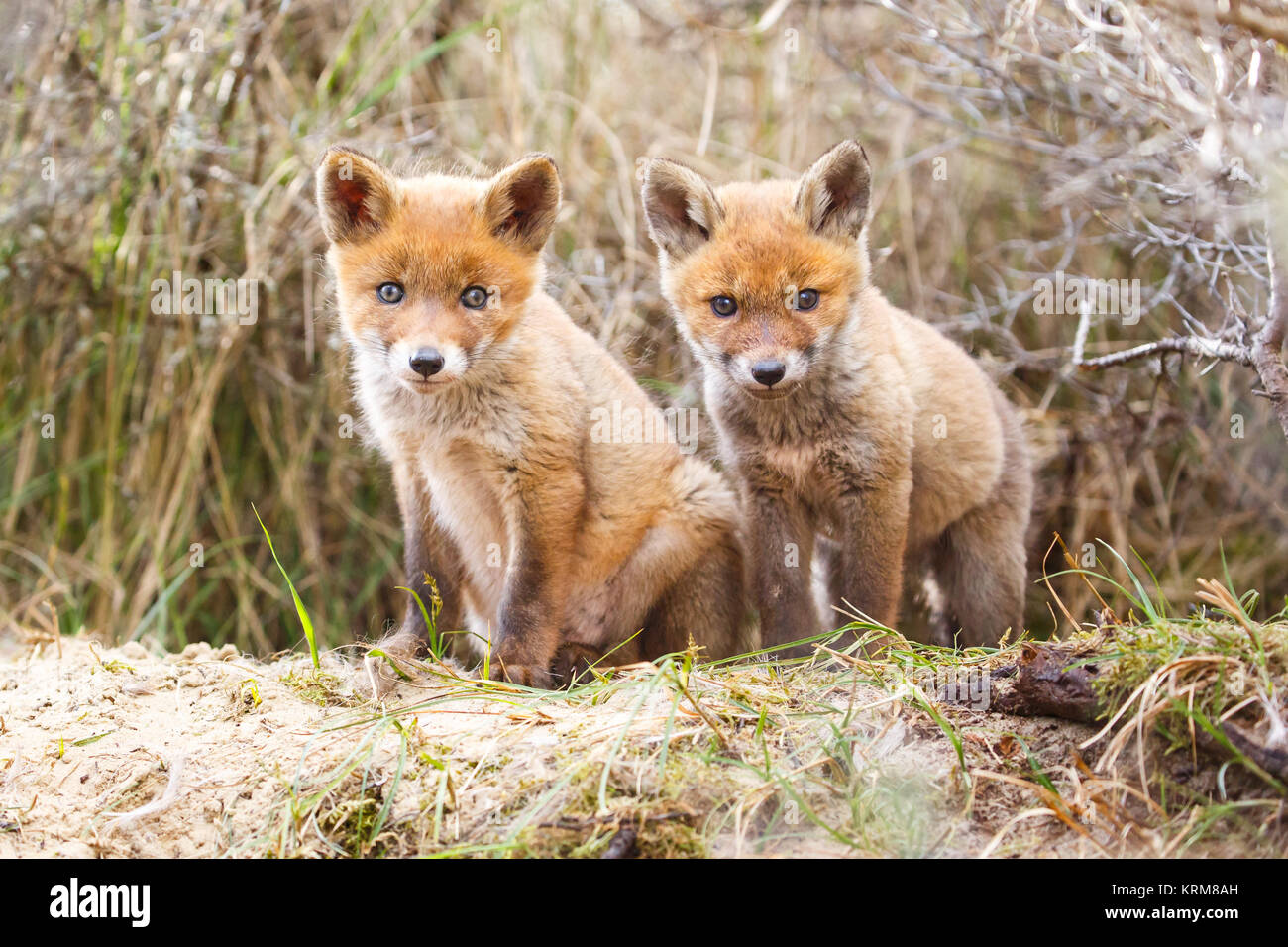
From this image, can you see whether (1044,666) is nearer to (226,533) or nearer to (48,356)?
(226,533)

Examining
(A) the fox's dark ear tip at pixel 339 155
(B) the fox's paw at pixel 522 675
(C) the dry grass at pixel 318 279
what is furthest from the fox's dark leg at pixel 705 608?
(A) the fox's dark ear tip at pixel 339 155

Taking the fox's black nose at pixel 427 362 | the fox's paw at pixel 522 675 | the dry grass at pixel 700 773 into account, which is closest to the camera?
the dry grass at pixel 700 773

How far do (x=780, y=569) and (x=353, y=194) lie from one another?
1.96 meters

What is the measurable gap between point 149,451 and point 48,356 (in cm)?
73

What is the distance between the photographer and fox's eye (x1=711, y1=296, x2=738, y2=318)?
378 centimetres

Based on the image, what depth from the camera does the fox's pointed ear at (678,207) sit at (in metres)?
3.89

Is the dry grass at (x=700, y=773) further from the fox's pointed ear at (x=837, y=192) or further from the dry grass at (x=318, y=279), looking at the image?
the dry grass at (x=318, y=279)

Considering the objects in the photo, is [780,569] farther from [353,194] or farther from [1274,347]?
[353,194]

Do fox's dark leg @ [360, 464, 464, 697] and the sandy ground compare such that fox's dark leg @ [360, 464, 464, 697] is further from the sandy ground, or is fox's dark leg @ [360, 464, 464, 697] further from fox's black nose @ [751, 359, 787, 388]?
fox's black nose @ [751, 359, 787, 388]

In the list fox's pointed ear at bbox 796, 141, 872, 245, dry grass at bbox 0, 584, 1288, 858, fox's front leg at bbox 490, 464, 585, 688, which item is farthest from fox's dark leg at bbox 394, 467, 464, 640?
fox's pointed ear at bbox 796, 141, 872, 245

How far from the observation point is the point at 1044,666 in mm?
2854

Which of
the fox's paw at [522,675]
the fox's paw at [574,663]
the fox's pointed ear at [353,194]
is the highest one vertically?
the fox's pointed ear at [353,194]

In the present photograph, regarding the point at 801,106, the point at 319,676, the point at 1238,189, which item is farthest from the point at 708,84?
the point at 319,676

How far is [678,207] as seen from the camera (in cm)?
402
